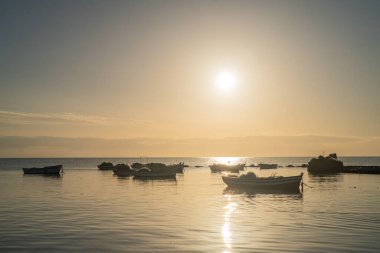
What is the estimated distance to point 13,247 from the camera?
21.4m

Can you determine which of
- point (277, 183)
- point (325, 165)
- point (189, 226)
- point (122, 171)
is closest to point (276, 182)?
point (277, 183)

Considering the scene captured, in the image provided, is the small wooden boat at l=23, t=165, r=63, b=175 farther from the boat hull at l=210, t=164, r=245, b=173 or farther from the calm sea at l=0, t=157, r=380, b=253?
the calm sea at l=0, t=157, r=380, b=253

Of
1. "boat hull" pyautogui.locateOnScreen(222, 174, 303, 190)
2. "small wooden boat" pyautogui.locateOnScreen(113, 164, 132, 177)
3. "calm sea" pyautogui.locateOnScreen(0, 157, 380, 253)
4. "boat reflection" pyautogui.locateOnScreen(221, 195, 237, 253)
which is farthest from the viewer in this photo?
"small wooden boat" pyautogui.locateOnScreen(113, 164, 132, 177)

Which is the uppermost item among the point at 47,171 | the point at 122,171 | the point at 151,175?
the point at 122,171

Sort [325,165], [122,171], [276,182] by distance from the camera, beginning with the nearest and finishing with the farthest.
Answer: [276,182] < [122,171] < [325,165]

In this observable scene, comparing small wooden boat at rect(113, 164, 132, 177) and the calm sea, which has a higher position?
small wooden boat at rect(113, 164, 132, 177)

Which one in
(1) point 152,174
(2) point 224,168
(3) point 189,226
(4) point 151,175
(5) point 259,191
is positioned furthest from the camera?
(2) point 224,168

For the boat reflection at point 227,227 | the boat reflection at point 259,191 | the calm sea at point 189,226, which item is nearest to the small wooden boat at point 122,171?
the boat reflection at point 259,191

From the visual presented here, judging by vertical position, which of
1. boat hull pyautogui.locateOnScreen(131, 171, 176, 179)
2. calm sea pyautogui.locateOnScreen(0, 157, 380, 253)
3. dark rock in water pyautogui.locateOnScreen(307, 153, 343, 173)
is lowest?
calm sea pyautogui.locateOnScreen(0, 157, 380, 253)

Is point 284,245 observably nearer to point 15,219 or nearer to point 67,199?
point 15,219

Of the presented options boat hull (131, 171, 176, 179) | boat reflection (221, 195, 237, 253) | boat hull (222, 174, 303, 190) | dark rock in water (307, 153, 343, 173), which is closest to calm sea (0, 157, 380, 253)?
boat reflection (221, 195, 237, 253)

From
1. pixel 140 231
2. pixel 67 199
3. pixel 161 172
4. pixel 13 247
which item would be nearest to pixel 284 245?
pixel 140 231

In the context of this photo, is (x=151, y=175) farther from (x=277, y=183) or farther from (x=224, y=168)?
(x=224, y=168)

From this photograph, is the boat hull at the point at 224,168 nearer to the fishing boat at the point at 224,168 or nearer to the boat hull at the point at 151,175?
the fishing boat at the point at 224,168
